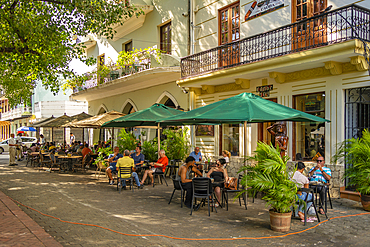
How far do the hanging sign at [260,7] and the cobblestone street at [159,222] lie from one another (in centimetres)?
683

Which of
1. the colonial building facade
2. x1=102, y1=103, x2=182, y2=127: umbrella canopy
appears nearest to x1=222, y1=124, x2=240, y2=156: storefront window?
the colonial building facade

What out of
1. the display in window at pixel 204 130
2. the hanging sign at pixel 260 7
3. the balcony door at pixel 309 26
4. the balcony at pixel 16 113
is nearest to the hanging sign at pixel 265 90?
the balcony door at pixel 309 26

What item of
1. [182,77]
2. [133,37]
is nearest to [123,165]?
[182,77]

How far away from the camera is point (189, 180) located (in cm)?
790

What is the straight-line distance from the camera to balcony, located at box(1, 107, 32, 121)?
43.5 m

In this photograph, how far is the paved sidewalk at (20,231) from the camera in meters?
5.28

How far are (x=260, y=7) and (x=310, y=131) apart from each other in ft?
16.3

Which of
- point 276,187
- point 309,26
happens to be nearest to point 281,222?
point 276,187

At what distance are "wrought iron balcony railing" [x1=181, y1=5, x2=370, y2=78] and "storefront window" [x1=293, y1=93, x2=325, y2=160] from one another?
5.61 feet

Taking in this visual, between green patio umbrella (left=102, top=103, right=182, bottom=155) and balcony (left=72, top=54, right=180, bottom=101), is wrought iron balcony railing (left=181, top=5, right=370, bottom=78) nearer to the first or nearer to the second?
balcony (left=72, top=54, right=180, bottom=101)

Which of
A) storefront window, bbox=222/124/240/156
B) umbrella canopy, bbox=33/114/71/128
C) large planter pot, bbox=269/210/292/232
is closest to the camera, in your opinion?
large planter pot, bbox=269/210/292/232

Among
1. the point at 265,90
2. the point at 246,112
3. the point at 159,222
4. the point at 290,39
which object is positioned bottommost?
the point at 159,222

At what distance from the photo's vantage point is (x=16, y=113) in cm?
4869

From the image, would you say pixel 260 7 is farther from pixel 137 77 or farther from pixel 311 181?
pixel 137 77
